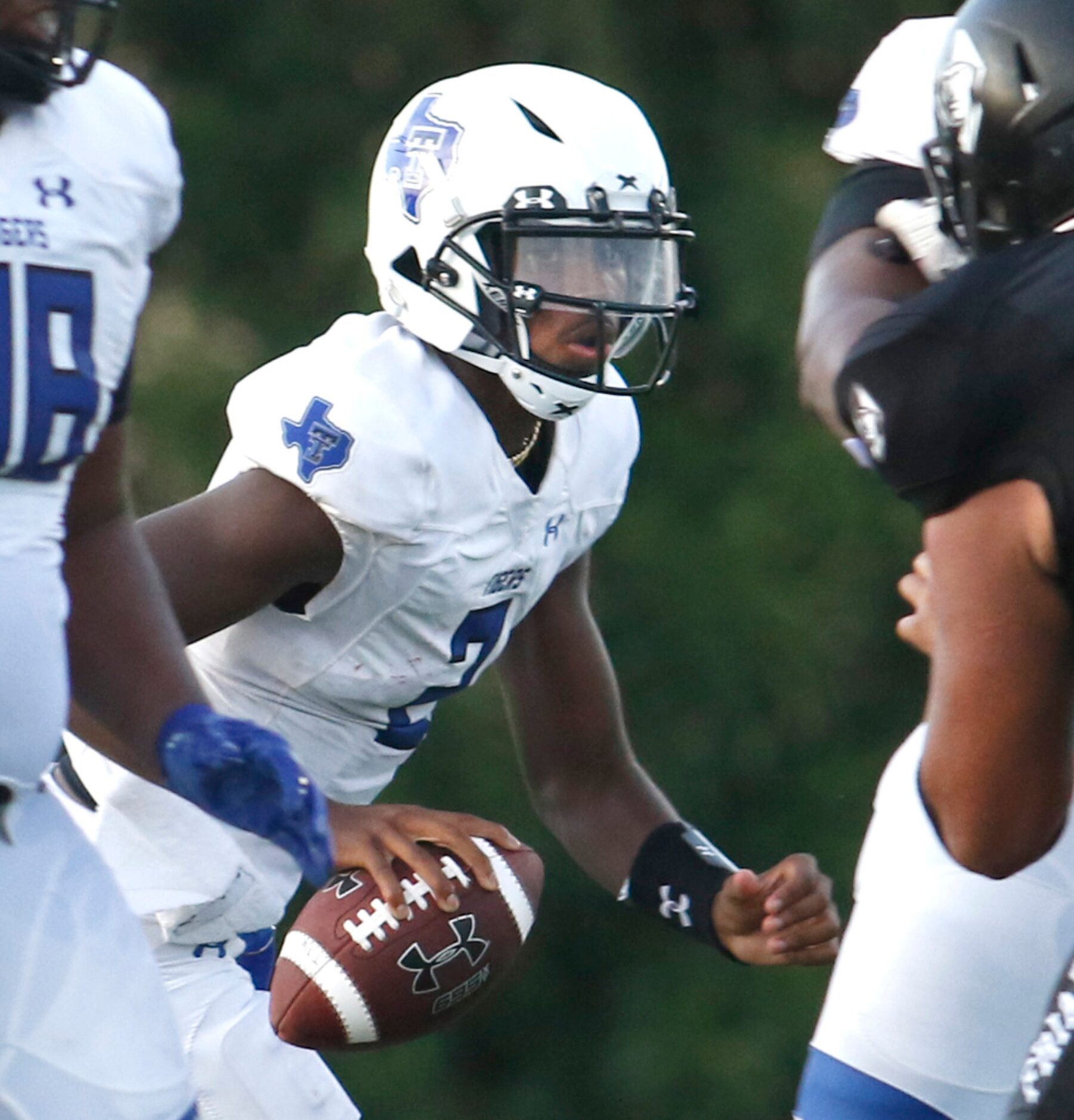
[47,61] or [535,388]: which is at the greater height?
[47,61]

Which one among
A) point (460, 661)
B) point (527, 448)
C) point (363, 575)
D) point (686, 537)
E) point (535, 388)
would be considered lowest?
point (686, 537)

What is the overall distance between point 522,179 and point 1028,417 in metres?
1.17

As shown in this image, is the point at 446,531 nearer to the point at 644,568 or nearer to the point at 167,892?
the point at 167,892

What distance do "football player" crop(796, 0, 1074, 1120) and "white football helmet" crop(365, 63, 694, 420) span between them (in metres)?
0.27

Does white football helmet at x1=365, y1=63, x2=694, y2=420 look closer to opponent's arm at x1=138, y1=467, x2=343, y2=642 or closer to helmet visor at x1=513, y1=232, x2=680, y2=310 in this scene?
helmet visor at x1=513, y1=232, x2=680, y2=310

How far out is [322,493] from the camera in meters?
A: 2.90

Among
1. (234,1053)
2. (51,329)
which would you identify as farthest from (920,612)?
(51,329)

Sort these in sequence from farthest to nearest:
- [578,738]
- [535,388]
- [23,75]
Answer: [578,738] → [535,388] → [23,75]

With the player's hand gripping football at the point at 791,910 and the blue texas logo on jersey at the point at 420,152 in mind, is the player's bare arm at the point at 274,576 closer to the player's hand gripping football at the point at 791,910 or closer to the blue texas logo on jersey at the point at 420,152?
the player's hand gripping football at the point at 791,910

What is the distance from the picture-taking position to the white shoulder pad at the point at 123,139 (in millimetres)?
2215

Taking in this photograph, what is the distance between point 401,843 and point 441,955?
0.49 ft

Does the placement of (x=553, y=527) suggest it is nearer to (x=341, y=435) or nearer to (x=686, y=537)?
(x=341, y=435)

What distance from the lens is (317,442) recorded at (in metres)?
2.93

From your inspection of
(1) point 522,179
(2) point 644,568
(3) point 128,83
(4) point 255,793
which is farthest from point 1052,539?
(2) point 644,568
